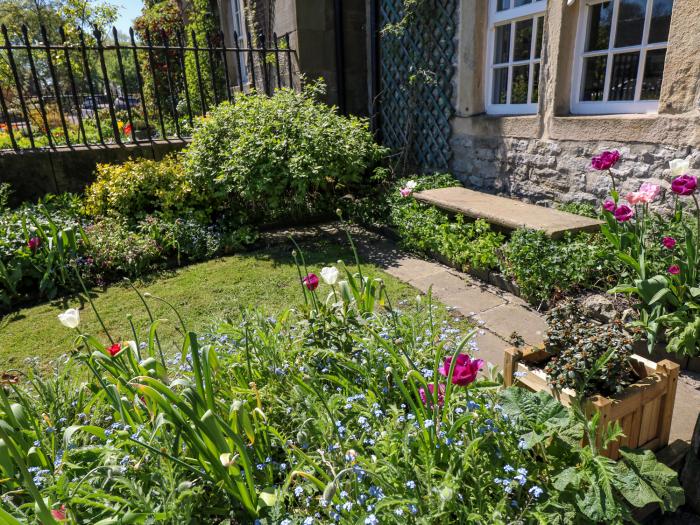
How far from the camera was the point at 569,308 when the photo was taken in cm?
190

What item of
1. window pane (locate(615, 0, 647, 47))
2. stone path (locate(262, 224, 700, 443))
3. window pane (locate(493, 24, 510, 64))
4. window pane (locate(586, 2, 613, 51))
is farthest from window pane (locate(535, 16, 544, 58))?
stone path (locate(262, 224, 700, 443))

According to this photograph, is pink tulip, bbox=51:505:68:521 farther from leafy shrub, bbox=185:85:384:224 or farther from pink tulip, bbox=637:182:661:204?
leafy shrub, bbox=185:85:384:224

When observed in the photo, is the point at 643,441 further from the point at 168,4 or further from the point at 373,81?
the point at 168,4

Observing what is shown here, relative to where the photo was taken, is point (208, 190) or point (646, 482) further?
point (208, 190)

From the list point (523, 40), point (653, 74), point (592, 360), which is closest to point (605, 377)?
point (592, 360)

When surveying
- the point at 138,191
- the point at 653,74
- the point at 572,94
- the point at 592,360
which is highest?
the point at 653,74

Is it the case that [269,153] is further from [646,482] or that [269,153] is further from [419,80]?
[646,482]

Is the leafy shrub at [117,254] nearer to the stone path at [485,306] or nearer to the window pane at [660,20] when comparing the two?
the stone path at [485,306]

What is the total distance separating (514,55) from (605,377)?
416cm

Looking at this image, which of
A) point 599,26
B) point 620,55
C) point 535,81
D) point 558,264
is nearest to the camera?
point 558,264

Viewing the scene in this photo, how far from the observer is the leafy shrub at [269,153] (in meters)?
4.89

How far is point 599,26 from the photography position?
4.01 metres

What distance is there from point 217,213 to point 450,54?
322 cm

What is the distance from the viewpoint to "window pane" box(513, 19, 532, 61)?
4.66m
